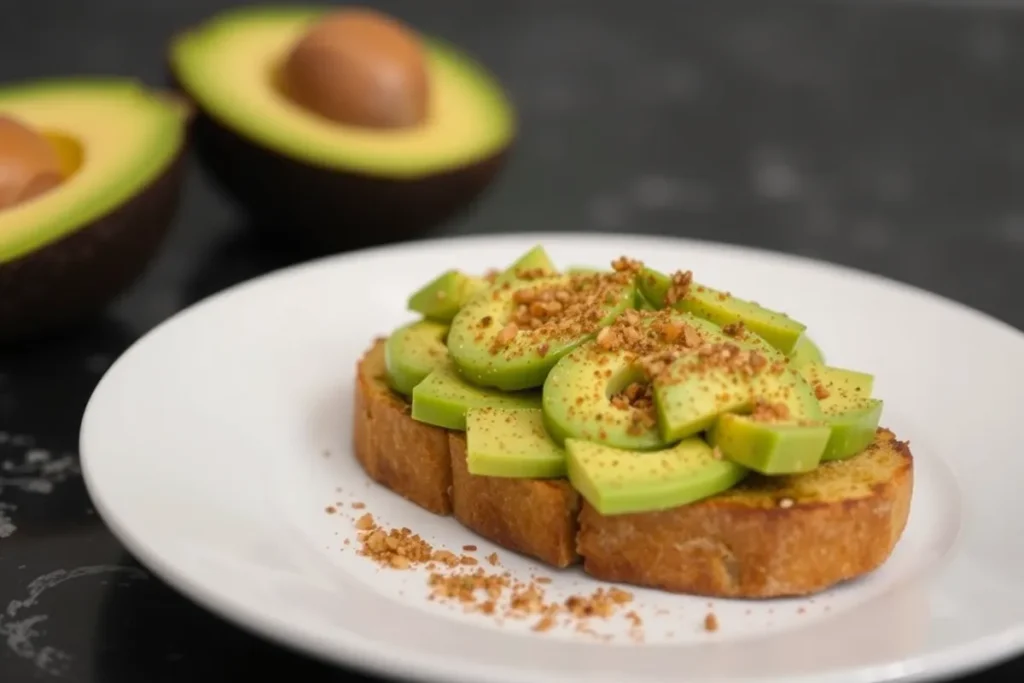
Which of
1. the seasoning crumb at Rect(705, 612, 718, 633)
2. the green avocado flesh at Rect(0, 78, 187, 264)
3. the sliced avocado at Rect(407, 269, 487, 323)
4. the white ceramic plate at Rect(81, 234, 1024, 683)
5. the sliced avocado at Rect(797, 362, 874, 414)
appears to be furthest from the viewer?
the green avocado flesh at Rect(0, 78, 187, 264)

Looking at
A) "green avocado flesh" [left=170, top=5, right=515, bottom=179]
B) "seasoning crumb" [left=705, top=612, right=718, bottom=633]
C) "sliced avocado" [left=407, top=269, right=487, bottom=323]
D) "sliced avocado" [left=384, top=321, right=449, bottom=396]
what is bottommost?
"green avocado flesh" [left=170, top=5, right=515, bottom=179]

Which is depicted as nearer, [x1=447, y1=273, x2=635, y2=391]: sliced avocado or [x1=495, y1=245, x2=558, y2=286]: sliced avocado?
[x1=447, y1=273, x2=635, y2=391]: sliced avocado

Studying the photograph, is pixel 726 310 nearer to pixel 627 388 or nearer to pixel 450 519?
pixel 627 388

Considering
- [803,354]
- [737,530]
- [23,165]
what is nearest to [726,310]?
[803,354]

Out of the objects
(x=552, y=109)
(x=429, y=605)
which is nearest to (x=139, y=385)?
(x=429, y=605)

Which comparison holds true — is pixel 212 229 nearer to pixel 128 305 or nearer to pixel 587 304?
pixel 128 305

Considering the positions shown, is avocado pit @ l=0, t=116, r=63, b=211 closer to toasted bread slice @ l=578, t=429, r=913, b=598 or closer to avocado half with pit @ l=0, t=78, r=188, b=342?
avocado half with pit @ l=0, t=78, r=188, b=342

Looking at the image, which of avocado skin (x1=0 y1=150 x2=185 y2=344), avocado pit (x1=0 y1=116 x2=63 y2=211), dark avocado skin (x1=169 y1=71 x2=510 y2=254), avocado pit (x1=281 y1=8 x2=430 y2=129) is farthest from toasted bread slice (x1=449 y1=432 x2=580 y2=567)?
avocado pit (x1=281 y1=8 x2=430 y2=129)
